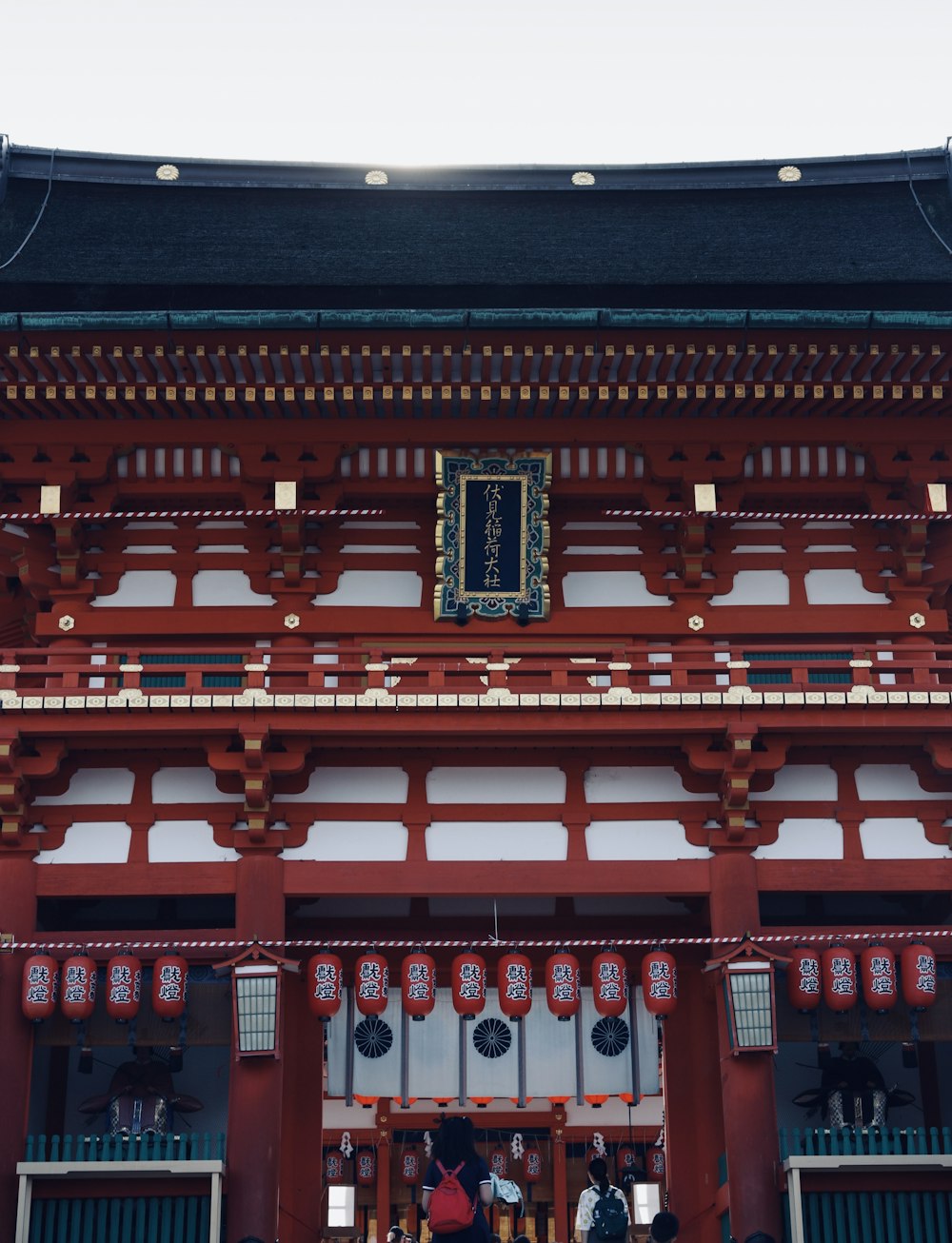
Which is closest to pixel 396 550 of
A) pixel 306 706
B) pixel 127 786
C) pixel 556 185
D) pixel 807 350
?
pixel 306 706

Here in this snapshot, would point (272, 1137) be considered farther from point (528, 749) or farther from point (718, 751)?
point (718, 751)

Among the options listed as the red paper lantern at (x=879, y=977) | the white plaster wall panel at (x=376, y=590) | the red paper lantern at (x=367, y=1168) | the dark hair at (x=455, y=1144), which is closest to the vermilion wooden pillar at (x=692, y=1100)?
the red paper lantern at (x=879, y=977)

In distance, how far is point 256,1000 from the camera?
45.4ft

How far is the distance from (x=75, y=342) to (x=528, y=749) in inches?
240

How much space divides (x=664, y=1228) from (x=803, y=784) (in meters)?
4.44

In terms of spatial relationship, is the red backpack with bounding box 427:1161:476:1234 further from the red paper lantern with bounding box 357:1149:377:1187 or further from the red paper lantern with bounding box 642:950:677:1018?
the red paper lantern with bounding box 357:1149:377:1187

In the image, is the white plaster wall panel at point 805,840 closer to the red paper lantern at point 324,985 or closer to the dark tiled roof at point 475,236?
the red paper lantern at point 324,985

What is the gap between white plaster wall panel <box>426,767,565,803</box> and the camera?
1503cm

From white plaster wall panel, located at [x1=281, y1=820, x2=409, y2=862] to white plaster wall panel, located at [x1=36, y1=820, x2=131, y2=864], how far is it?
1.61 m

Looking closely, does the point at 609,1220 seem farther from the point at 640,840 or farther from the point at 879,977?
the point at 640,840

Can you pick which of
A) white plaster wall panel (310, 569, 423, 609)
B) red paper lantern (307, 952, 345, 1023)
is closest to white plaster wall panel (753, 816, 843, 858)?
red paper lantern (307, 952, 345, 1023)

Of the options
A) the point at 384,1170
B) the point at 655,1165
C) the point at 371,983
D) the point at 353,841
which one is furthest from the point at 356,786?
the point at 655,1165

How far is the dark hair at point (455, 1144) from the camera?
12.5m

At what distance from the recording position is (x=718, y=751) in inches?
584
